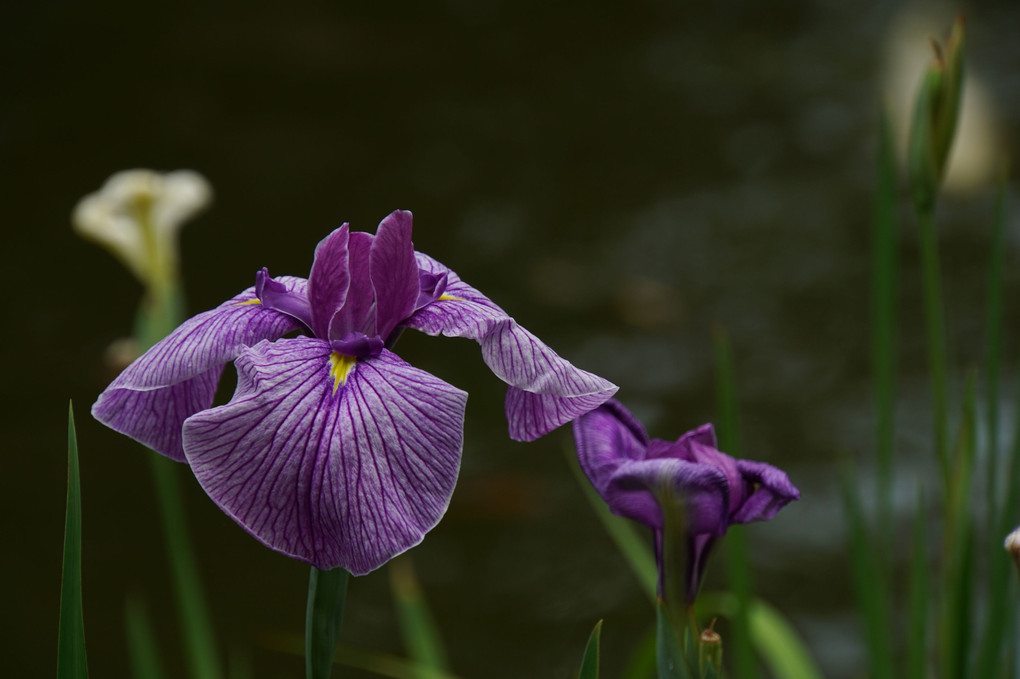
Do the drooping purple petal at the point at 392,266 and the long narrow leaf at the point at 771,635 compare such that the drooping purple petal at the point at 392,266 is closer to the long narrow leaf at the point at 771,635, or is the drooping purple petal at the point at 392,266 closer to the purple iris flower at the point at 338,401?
the purple iris flower at the point at 338,401

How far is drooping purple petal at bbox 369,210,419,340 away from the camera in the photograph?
0.46 m

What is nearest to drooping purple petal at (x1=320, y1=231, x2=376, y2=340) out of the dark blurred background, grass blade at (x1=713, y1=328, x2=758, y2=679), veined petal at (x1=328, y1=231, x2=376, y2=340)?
veined petal at (x1=328, y1=231, x2=376, y2=340)

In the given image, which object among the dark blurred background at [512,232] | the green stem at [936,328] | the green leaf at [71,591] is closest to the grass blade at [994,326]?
the green stem at [936,328]

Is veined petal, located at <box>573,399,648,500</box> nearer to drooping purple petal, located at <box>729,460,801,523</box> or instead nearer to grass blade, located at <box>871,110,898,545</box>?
drooping purple petal, located at <box>729,460,801,523</box>

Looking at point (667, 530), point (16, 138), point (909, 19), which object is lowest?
point (667, 530)

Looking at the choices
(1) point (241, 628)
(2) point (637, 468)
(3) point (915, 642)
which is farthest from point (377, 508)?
(1) point (241, 628)

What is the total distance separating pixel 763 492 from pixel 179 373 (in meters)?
0.27

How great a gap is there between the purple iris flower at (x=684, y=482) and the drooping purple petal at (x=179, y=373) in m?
0.15

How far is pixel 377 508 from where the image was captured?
0.39 meters

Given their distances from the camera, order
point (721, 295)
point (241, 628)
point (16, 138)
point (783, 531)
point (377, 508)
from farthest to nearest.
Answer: point (16, 138), point (721, 295), point (783, 531), point (241, 628), point (377, 508)

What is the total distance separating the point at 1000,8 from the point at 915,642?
3.48 m

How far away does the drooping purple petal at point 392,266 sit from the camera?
1.50 feet

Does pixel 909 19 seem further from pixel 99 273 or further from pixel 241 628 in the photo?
pixel 241 628

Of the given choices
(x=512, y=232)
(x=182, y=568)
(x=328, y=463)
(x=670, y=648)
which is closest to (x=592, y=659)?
(x=670, y=648)
